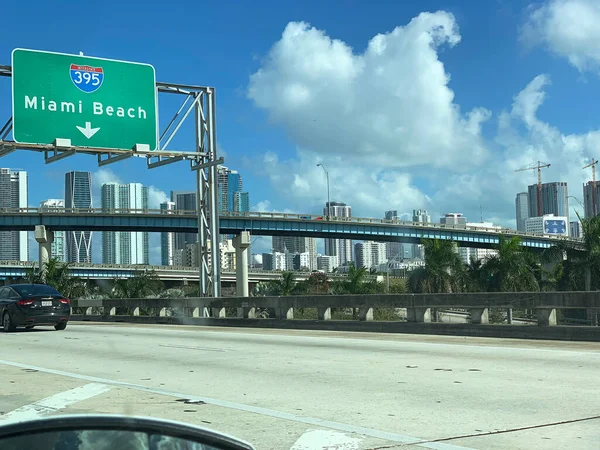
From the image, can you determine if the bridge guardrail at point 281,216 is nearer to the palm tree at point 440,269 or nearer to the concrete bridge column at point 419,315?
the palm tree at point 440,269

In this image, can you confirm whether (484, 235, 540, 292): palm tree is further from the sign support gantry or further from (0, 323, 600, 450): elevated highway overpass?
(0, 323, 600, 450): elevated highway overpass

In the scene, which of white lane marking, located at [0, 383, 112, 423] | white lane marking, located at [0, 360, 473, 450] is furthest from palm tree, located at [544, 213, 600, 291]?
white lane marking, located at [0, 383, 112, 423]

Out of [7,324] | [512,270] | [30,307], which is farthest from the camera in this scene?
[512,270]

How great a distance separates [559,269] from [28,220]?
60.0 metres

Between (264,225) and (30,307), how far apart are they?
74.8 m

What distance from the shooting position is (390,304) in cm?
2128

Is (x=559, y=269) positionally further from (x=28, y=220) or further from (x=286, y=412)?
(x=28, y=220)

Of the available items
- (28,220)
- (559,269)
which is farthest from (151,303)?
(28,220)

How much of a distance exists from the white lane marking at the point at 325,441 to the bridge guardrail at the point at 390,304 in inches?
432

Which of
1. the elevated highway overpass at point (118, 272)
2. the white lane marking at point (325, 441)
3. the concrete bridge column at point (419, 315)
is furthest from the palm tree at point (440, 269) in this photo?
the white lane marking at point (325, 441)

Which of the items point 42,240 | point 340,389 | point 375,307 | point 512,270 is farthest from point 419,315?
point 42,240

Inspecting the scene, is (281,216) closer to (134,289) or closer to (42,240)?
(134,289)

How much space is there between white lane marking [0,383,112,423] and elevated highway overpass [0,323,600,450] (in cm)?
2

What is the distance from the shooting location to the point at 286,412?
8.48 meters
